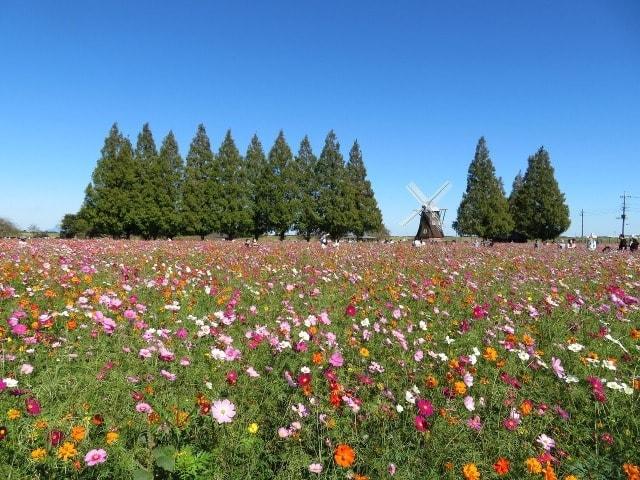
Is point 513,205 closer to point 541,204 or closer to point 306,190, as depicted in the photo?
point 541,204

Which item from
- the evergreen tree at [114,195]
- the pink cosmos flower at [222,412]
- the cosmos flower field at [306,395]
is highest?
the evergreen tree at [114,195]

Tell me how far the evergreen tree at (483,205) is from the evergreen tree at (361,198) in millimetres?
9969

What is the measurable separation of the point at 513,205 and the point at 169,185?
125ft

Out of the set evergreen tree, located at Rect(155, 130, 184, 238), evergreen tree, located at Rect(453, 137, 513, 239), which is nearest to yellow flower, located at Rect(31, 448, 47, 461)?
evergreen tree, located at Rect(155, 130, 184, 238)

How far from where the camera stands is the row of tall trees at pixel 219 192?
4203cm

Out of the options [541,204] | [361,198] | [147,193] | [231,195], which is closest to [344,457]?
[231,195]

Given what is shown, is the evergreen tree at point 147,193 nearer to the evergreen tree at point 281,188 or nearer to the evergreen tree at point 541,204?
the evergreen tree at point 281,188

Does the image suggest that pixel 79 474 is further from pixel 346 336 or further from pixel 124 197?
pixel 124 197

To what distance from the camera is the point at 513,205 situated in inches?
2084

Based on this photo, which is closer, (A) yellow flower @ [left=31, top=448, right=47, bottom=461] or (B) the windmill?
(A) yellow flower @ [left=31, top=448, right=47, bottom=461]

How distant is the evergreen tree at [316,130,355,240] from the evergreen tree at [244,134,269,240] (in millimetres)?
5470

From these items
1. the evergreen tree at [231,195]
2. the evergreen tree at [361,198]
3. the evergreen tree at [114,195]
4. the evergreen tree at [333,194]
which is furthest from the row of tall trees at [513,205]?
the evergreen tree at [114,195]

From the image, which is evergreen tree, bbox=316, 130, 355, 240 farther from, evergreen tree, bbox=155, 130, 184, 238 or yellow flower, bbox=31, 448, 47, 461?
yellow flower, bbox=31, 448, 47, 461

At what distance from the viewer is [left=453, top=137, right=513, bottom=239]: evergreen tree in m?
48.9
